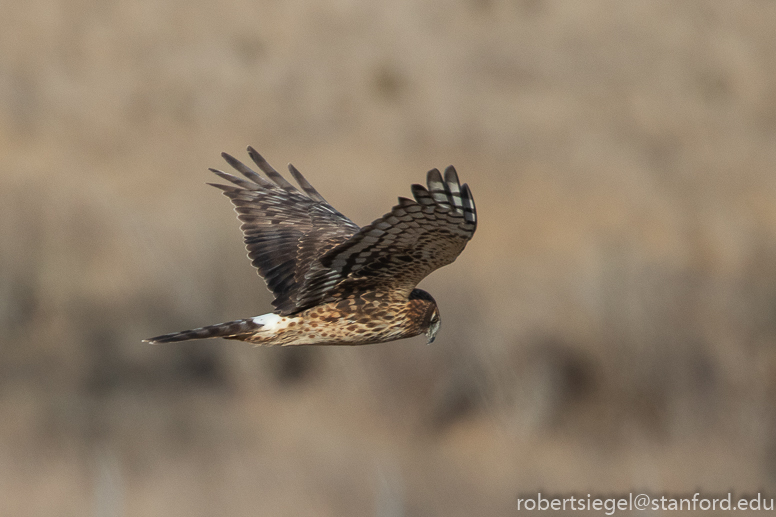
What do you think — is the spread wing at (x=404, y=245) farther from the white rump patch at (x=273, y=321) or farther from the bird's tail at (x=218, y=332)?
the bird's tail at (x=218, y=332)

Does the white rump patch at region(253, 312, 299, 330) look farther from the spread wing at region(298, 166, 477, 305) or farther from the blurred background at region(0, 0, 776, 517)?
the blurred background at region(0, 0, 776, 517)

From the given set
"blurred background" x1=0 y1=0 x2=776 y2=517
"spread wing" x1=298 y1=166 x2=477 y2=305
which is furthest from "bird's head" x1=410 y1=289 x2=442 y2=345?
"blurred background" x1=0 y1=0 x2=776 y2=517

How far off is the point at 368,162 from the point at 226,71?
287 centimetres

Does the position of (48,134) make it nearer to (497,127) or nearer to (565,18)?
(497,127)

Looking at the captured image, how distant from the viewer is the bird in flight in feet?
11.1

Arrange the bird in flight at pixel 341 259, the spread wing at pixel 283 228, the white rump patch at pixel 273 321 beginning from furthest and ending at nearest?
the spread wing at pixel 283 228
the white rump patch at pixel 273 321
the bird in flight at pixel 341 259

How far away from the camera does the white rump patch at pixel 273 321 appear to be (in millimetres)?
4121

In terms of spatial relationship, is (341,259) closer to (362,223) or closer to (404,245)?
(404,245)

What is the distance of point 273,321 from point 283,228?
68 cm

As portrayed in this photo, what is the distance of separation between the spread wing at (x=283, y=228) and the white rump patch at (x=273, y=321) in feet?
0.11

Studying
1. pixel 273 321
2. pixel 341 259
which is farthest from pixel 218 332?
pixel 341 259

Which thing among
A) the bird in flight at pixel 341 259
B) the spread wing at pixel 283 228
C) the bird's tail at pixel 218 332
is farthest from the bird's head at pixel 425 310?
the bird's tail at pixel 218 332

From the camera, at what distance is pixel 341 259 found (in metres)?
3.76

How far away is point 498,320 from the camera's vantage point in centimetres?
1185
